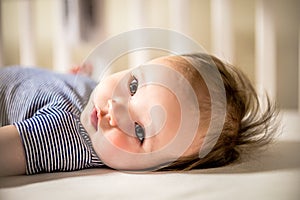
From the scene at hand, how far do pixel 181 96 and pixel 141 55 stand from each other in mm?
600

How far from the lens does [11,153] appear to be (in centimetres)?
60

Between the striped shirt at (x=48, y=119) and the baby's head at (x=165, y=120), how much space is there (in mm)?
25

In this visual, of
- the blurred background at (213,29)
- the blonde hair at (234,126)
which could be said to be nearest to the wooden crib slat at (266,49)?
the blurred background at (213,29)

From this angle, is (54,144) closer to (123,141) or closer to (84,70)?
(123,141)

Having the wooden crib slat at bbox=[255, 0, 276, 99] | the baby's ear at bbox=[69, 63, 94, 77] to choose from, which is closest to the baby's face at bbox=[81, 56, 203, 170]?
the baby's ear at bbox=[69, 63, 94, 77]

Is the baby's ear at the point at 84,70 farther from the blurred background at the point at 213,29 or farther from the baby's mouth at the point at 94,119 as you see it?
the baby's mouth at the point at 94,119

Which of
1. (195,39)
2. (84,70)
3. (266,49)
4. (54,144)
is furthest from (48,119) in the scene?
(195,39)

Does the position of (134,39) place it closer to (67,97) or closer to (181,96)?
(67,97)

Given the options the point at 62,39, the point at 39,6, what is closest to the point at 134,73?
the point at 62,39

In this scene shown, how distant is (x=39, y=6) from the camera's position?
1605 mm

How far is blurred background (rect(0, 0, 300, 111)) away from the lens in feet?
3.84

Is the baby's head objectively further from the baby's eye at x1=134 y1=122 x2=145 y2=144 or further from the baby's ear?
the baby's ear

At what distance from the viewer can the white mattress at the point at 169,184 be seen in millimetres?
527

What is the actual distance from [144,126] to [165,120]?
3cm
